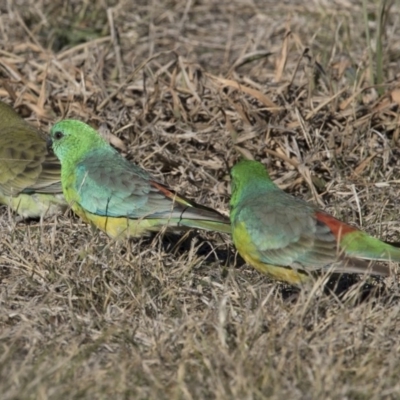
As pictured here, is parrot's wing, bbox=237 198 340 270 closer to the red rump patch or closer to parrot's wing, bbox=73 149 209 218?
the red rump patch

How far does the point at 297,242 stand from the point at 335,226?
7.7 inches

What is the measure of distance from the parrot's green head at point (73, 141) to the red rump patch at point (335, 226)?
1.47m

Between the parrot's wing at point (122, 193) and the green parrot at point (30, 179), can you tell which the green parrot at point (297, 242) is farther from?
the green parrot at point (30, 179)

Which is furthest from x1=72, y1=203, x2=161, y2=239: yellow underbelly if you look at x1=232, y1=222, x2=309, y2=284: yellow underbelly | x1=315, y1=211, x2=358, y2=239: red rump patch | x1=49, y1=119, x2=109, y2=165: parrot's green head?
x1=315, y1=211, x2=358, y2=239: red rump patch

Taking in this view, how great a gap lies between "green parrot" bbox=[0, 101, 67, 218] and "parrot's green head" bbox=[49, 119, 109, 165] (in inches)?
11.9

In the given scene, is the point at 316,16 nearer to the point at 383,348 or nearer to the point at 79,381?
the point at 383,348

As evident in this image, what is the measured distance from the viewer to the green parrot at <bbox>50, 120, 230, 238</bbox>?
4727 millimetres

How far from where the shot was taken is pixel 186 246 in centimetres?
518

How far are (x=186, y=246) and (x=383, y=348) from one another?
1662 millimetres

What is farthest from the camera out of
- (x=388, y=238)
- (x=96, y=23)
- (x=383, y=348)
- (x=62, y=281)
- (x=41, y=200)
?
(x=96, y=23)

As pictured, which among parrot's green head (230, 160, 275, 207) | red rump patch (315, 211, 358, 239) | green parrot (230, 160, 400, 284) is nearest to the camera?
green parrot (230, 160, 400, 284)

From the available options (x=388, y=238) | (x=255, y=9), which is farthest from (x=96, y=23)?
(x=388, y=238)

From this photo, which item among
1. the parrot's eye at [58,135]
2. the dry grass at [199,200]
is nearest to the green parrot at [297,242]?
the dry grass at [199,200]

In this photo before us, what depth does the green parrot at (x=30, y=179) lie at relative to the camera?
5559mm
